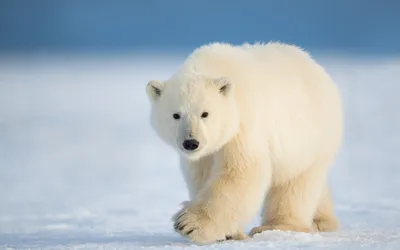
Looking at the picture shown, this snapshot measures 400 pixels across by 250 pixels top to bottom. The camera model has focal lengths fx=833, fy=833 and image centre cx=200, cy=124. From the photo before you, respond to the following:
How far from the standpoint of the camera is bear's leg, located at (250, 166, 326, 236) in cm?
605

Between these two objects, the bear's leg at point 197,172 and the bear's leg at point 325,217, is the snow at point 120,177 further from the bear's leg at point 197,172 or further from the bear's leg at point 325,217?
the bear's leg at point 197,172

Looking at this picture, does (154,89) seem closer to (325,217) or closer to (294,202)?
(294,202)

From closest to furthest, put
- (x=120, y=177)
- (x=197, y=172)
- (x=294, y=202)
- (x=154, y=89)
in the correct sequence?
(x=154, y=89) < (x=197, y=172) < (x=294, y=202) < (x=120, y=177)

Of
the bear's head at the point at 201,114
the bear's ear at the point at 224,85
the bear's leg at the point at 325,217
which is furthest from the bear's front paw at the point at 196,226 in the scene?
the bear's leg at the point at 325,217

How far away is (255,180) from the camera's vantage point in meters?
5.20

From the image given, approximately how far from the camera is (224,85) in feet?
16.8

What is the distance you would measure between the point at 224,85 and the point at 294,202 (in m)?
1.33

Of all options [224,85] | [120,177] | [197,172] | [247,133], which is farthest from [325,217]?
[120,177]

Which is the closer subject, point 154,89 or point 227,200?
point 227,200

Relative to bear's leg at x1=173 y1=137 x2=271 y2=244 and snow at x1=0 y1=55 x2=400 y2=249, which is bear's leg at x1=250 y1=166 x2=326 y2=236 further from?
bear's leg at x1=173 y1=137 x2=271 y2=244

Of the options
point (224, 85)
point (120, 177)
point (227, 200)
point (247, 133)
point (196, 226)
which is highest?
point (120, 177)

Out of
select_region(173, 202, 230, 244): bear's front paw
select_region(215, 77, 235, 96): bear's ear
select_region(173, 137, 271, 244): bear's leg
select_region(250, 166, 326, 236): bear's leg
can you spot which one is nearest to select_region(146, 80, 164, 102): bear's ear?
select_region(215, 77, 235, 96): bear's ear

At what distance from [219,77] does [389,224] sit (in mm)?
2669

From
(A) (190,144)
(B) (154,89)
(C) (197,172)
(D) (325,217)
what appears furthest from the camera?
(D) (325,217)
